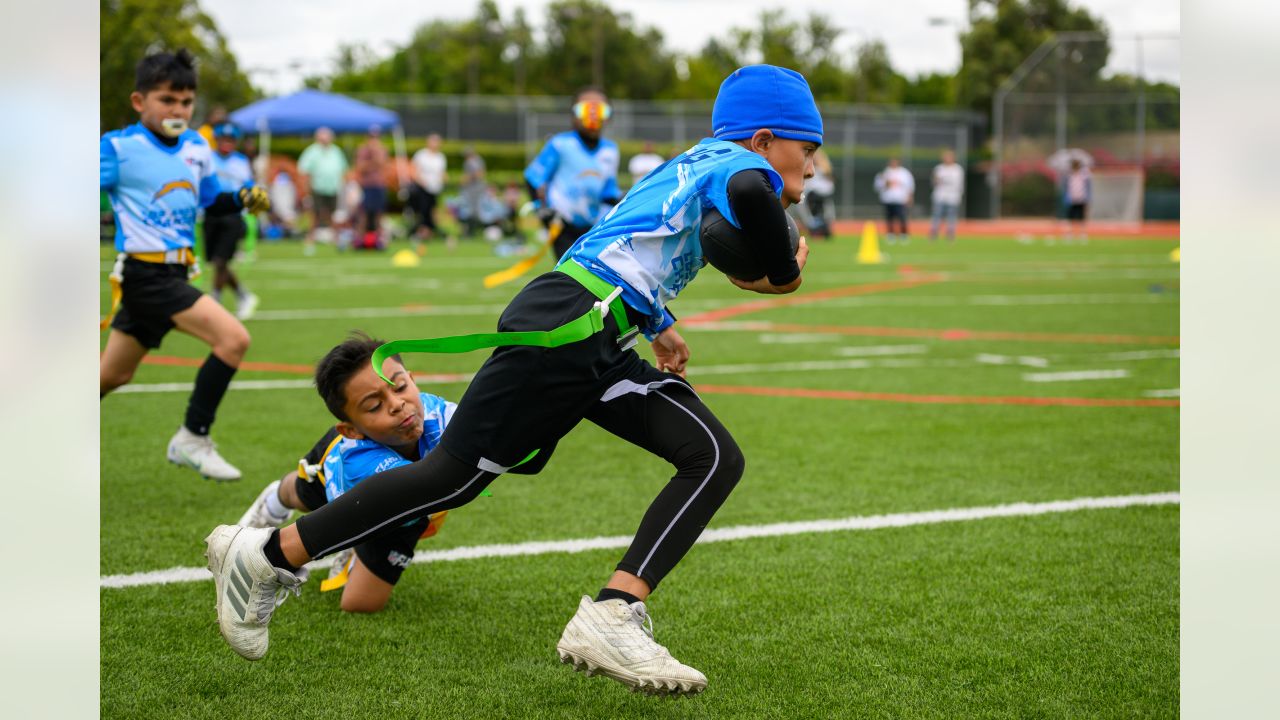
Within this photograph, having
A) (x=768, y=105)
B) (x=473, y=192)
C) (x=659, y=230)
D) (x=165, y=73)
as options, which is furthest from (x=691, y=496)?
(x=473, y=192)

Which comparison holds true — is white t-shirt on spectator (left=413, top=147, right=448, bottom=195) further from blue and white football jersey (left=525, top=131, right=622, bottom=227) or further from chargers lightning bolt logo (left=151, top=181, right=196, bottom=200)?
chargers lightning bolt logo (left=151, top=181, right=196, bottom=200)

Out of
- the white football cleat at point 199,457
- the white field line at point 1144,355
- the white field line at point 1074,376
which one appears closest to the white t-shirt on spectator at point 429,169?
the white field line at point 1144,355

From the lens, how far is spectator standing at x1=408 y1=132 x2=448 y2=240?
27.6m

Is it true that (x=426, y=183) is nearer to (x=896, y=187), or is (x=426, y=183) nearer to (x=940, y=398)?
(x=896, y=187)

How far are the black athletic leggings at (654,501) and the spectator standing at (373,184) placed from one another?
23373 mm

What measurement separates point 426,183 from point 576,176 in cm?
1633

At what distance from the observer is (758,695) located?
3461mm
